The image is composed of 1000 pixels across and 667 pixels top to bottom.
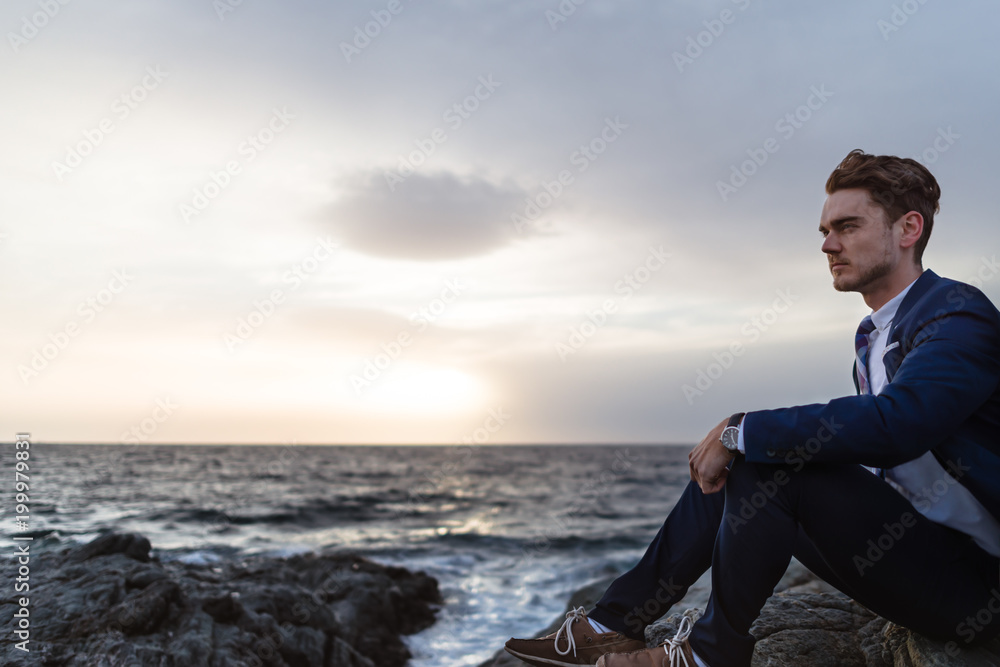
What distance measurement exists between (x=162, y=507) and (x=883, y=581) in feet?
65.4

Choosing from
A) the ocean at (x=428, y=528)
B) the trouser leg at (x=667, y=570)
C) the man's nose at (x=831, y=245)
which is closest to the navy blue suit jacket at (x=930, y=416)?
the man's nose at (x=831, y=245)

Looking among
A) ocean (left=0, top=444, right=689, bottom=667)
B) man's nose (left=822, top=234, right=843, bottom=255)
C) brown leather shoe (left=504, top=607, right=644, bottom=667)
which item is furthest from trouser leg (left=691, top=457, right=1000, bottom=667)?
ocean (left=0, top=444, right=689, bottom=667)

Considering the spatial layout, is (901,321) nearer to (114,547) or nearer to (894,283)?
(894,283)

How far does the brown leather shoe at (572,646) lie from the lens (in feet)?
9.25

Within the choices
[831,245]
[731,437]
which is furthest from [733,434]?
[831,245]

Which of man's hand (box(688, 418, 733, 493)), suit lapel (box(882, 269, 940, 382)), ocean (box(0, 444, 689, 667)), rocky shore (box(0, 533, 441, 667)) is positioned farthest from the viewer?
ocean (box(0, 444, 689, 667))

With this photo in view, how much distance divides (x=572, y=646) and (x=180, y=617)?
13.0ft

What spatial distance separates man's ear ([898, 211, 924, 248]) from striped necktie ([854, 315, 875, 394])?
369 mm

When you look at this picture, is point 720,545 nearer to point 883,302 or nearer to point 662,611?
point 662,611

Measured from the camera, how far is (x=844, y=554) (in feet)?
7.69

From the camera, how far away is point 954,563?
2.37 meters

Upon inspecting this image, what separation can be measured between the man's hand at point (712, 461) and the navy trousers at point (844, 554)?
2.4 inches

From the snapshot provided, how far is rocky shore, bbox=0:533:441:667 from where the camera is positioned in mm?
4668

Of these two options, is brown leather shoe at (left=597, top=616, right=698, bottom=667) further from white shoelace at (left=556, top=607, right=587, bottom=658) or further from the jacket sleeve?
the jacket sleeve
